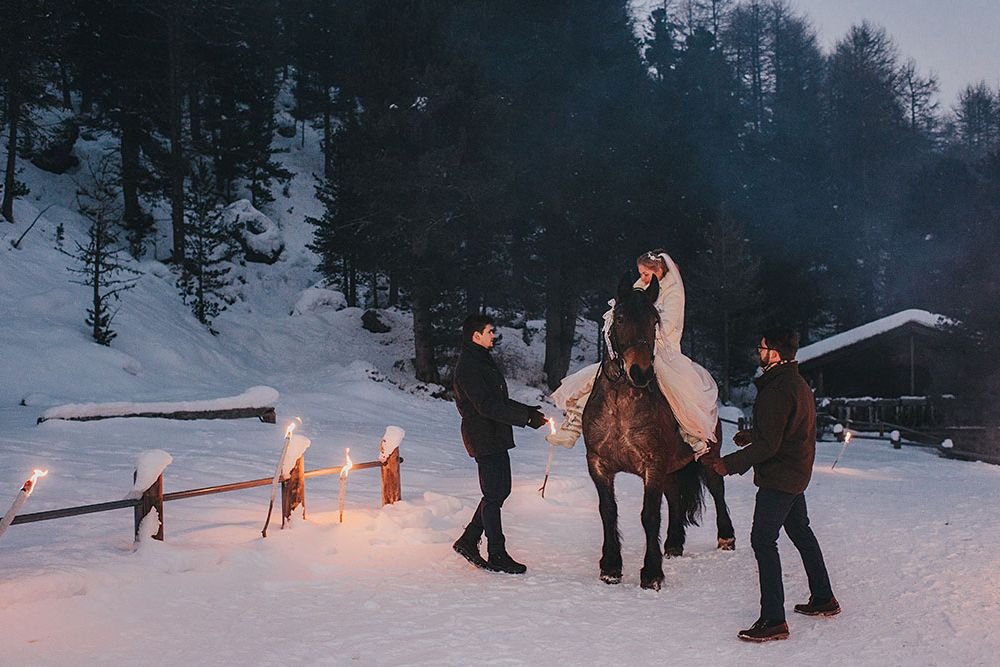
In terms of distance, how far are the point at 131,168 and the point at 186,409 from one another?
21.0 metres

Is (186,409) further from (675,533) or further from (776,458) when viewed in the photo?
(776,458)

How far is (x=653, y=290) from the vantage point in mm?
6461

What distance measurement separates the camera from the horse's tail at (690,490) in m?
7.32

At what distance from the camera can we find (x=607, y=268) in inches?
1101

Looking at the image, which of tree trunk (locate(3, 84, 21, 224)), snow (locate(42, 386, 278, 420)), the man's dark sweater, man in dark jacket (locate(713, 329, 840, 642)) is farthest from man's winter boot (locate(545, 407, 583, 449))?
tree trunk (locate(3, 84, 21, 224))

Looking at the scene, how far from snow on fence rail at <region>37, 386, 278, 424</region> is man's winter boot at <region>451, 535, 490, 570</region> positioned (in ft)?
28.3

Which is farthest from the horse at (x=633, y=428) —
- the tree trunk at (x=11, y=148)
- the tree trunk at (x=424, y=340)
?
the tree trunk at (x=11, y=148)

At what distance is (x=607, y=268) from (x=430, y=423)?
10.7 metres

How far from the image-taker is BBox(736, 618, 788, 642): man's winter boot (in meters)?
4.90

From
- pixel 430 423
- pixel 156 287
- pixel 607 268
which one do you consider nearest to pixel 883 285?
pixel 607 268

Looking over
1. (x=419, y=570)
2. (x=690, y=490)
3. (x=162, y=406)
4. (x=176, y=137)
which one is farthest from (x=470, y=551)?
(x=176, y=137)

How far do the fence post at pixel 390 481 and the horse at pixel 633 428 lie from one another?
119 inches

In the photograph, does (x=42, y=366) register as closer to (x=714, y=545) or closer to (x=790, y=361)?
(x=714, y=545)

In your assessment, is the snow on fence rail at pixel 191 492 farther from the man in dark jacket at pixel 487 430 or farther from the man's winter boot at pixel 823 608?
the man's winter boot at pixel 823 608
